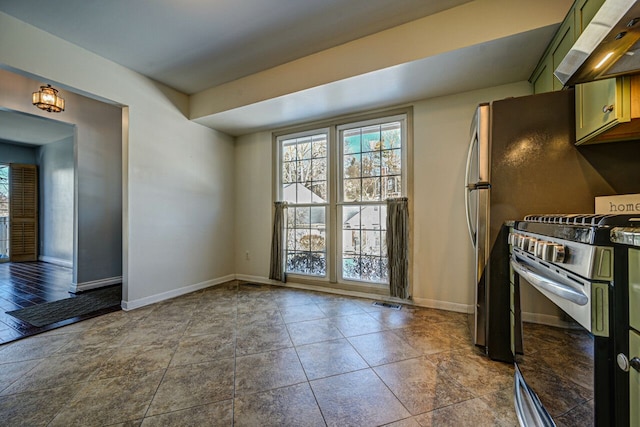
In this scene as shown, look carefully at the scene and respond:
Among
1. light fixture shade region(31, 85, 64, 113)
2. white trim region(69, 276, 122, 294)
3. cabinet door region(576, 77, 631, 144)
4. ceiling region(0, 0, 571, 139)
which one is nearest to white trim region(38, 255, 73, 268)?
white trim region(69, 276, 122, 294)

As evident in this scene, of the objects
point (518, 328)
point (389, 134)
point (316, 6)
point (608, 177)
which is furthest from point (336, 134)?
point (518, 328)

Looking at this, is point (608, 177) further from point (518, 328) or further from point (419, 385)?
point (419, 385)

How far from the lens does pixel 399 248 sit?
10.2 ft

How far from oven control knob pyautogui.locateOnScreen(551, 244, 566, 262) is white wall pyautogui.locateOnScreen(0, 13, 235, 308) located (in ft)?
12.1

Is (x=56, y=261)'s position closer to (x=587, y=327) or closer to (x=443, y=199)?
(x=443, y=199)

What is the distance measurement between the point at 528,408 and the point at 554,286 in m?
0.65

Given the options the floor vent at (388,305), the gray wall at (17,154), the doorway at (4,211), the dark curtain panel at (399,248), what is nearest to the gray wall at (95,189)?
the gray wall at (17,154)

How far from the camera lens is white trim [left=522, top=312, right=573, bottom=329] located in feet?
2.89

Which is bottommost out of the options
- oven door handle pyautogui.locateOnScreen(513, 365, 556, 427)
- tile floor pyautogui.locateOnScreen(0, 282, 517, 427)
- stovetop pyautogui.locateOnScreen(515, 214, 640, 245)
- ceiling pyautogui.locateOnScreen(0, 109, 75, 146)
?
tile floor pyautogui.locateOnScreen(0, 282, 517, 427)

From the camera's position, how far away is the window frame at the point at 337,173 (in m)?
3.17

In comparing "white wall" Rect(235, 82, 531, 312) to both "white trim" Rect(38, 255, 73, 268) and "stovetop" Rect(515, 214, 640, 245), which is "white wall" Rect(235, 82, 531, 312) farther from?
"white trim" Rect(38, 255, 73, 268)

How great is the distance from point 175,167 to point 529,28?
3.95 metres

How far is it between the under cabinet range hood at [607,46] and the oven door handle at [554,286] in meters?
0.85

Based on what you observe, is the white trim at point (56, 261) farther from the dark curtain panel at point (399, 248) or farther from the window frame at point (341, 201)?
the dark curtain panel at point (399, 248)
